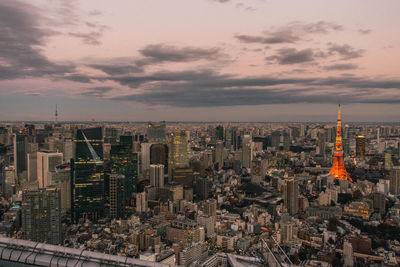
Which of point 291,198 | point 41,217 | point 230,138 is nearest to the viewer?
point 41,217

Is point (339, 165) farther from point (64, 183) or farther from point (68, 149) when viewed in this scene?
point (68, 149)

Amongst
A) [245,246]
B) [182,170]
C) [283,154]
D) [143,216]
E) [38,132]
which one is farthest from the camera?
[283,154]

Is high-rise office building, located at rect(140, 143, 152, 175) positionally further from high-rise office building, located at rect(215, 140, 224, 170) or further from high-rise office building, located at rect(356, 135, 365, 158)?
high-rise office building, located at rect(356, 135, 365, 158)

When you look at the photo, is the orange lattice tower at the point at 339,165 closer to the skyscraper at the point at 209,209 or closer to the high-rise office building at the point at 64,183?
the skyscraper at the point at 209,209

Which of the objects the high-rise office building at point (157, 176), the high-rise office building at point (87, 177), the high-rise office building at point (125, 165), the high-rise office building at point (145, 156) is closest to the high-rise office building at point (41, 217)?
the high-rise office building at point (87, 177)

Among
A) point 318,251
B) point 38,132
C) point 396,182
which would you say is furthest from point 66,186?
point 396,182

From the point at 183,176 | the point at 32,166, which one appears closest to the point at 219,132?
the point at 183,176

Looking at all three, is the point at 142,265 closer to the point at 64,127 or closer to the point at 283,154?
the point at 64,127
